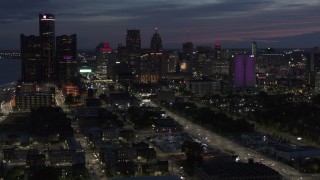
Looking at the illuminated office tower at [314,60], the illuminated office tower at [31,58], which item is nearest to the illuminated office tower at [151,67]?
the illuminated office tower at [31,58]

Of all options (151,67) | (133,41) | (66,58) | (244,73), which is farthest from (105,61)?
(244,73)

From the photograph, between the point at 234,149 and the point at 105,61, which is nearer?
the point at 234,149

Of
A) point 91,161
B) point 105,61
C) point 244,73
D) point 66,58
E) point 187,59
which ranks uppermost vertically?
point 66,58

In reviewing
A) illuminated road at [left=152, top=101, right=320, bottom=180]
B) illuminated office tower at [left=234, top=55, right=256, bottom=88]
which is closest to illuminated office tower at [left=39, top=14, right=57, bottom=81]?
illuminated office tower at [left=234, top=55, right=256, bottom=88]

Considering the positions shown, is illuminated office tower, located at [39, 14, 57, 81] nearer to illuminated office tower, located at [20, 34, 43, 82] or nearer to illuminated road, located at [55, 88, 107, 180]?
illuminated office tower, located at [20, 34, 43, 82]

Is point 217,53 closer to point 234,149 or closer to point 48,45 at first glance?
point 48,45

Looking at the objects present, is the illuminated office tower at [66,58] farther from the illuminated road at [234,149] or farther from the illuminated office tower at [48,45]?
the illuminated road at [234,149]
